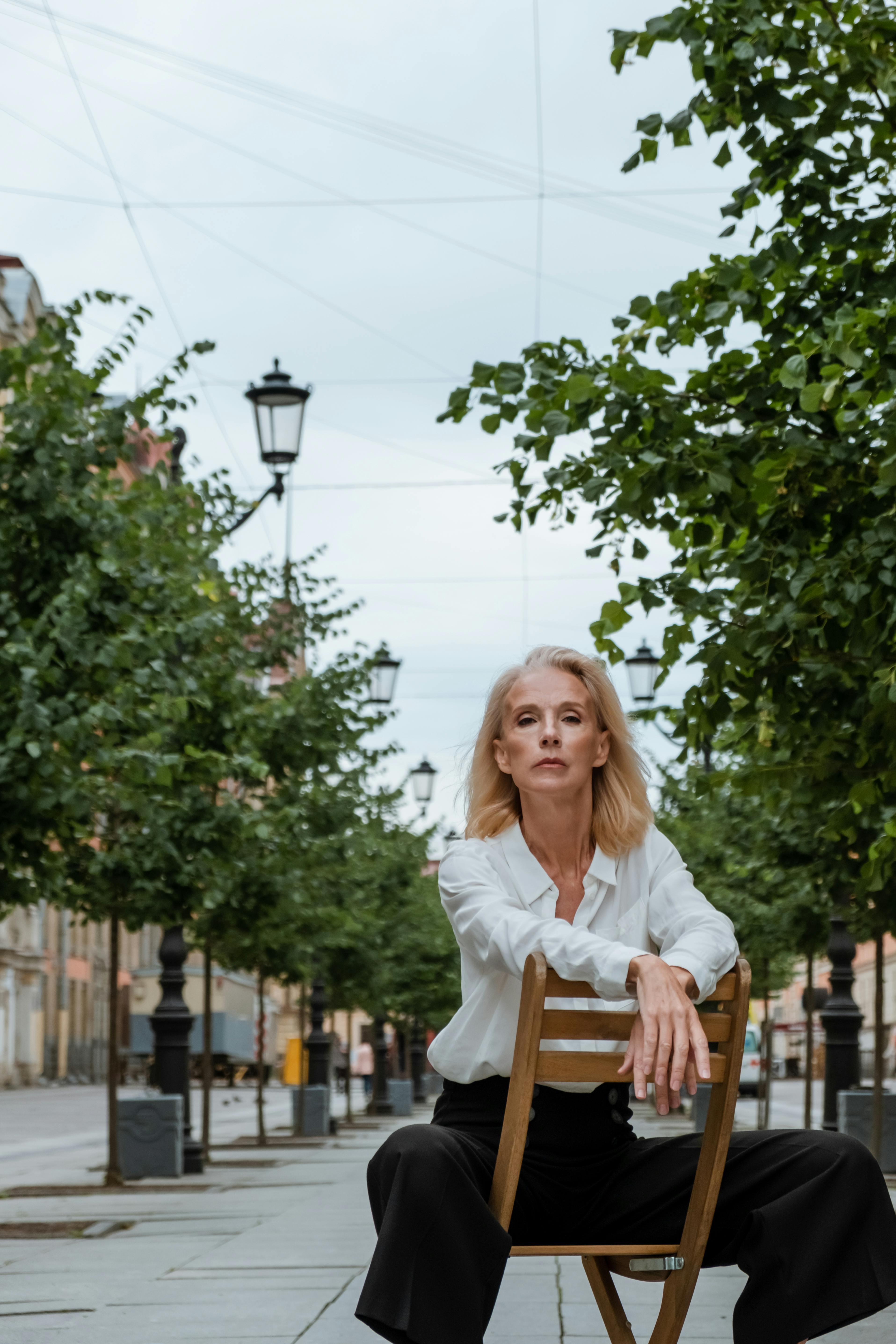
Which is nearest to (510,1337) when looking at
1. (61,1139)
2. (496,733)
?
(496,733)

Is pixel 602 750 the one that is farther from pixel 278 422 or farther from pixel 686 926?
pixel 278 422

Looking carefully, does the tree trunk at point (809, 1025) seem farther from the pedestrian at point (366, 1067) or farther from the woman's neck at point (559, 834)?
the pedestrian at point (366, 1067)

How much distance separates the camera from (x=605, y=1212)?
335 cm

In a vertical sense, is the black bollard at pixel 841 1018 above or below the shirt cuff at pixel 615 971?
below

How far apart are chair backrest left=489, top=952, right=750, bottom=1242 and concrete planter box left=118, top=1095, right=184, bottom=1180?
13588 millimetres

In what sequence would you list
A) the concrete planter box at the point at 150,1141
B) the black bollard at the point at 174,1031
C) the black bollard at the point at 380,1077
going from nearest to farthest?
the concrete planter box at the point at 150,1141, the black bollard at the point at 174,1031, the black bollard at the point at 380,1077

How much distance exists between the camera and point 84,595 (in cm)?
1022

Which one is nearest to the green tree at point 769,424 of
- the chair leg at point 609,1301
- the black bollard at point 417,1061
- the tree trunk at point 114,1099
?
the chair leg at point 609,1301

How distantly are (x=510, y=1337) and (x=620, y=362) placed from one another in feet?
11.5

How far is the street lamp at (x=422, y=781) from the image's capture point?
3319cm

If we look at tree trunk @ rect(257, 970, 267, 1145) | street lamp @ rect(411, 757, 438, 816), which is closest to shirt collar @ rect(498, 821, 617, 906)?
tree trunk @ rect(257, 970, 267, 1145)

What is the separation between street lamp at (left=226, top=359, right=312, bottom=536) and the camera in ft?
46.6

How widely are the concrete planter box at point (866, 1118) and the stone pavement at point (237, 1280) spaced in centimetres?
415

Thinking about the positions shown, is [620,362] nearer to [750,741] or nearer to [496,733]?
[750,741]
